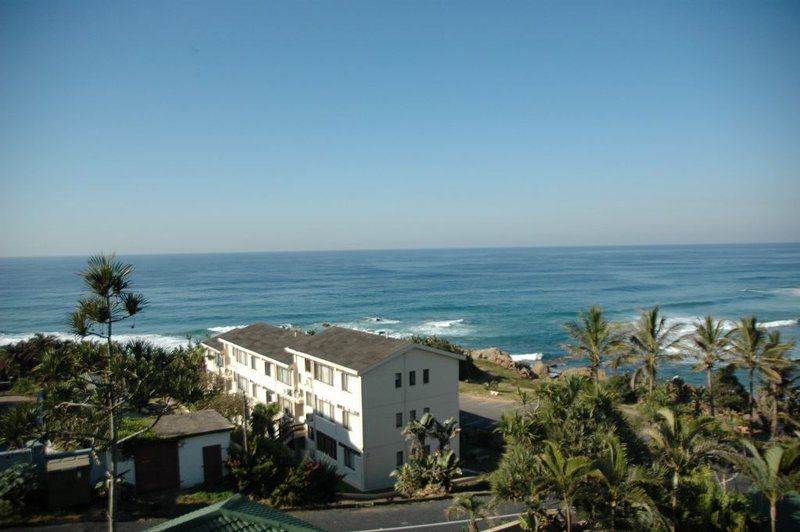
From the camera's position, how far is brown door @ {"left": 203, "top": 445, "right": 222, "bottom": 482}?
25.4 m

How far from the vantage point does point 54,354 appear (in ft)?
46.5

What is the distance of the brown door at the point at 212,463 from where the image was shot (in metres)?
25.4

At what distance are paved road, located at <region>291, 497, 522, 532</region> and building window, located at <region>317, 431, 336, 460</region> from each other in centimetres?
844

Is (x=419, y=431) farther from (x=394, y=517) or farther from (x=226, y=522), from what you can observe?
(x=226, y=522)

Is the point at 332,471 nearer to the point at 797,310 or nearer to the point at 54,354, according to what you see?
→ the point at 54,354

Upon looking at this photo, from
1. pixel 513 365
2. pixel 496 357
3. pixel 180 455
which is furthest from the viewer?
pixel 496 357

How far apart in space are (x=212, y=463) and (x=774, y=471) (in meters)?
22.1

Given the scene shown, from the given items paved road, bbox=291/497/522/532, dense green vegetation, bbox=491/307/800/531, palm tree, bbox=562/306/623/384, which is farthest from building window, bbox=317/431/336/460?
palm tree, bbox=562/306/623/384

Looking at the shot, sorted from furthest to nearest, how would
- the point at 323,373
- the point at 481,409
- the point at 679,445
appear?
the point at 481,409 < the point at 323,373 < the point at 679,445

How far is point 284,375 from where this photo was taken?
36.2 m

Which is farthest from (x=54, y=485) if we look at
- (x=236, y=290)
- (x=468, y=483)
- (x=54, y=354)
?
(x=236, y=290)

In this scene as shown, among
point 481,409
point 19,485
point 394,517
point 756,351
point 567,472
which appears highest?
point 567,472

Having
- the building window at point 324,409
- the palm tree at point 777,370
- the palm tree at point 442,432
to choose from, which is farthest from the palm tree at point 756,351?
the building window at point 324,409

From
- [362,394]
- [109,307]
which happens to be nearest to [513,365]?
[362,394]
